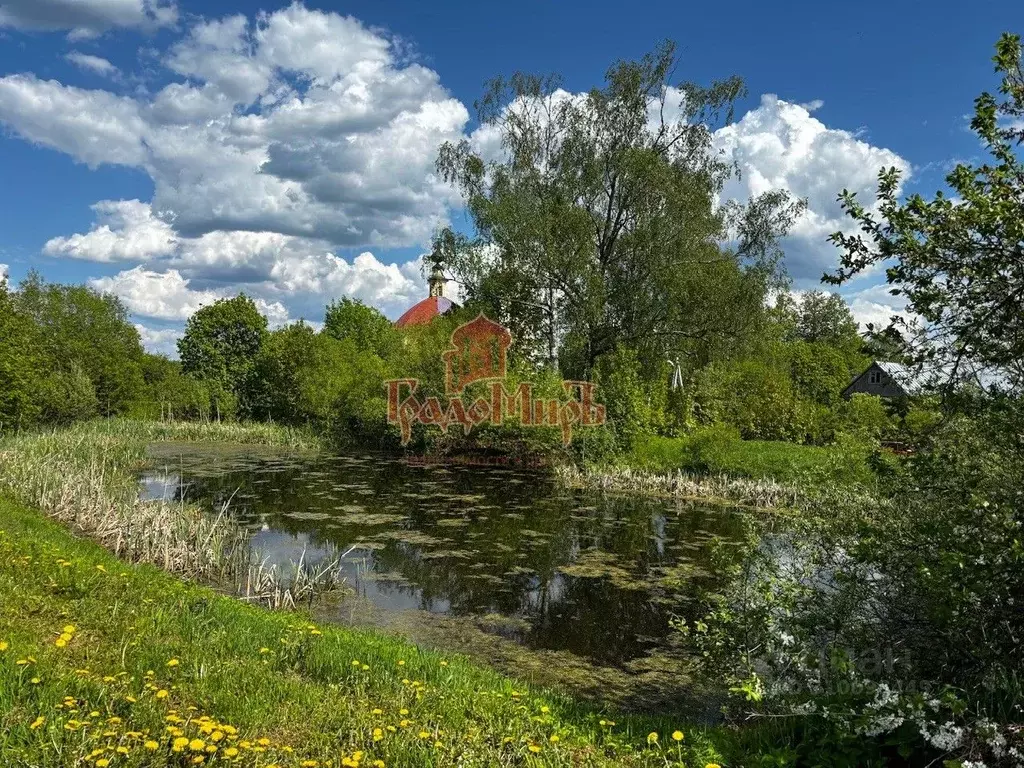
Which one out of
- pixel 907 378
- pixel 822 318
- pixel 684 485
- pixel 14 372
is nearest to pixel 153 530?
pixel 907 378

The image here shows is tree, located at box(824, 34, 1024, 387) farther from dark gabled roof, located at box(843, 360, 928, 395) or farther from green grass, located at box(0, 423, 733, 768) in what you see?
green grass, located at box(0, 423, 733, 768)

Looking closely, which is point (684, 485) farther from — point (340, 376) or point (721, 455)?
point (340, 376)

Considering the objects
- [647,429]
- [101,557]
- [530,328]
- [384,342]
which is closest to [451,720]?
[101,557]

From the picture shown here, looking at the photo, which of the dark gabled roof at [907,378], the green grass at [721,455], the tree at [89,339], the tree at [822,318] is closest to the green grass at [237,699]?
the dark gabled roof at [907,378]

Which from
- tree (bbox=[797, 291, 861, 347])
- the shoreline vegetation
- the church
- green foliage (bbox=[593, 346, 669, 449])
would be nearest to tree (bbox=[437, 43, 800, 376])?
green foliage (bbox=[593, 346, 669, 449])

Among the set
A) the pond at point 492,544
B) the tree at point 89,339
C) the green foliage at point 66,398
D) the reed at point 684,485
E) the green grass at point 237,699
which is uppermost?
the tree at point 89,339

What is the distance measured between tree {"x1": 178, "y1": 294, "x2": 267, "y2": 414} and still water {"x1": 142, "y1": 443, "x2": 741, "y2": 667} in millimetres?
25403

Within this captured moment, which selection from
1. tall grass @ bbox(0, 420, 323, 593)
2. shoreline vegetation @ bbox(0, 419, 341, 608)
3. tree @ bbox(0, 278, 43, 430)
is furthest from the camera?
tree @ bbox(0, 278, 43, 430)

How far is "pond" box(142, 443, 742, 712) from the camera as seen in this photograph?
9070 millimetres

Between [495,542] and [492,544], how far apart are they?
19 centimetres

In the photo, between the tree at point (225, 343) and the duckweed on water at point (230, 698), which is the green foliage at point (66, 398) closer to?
the tree at point (225, 343)

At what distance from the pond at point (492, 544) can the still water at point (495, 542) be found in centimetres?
3

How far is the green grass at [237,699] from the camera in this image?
3482 mm

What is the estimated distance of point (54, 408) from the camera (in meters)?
27.8
